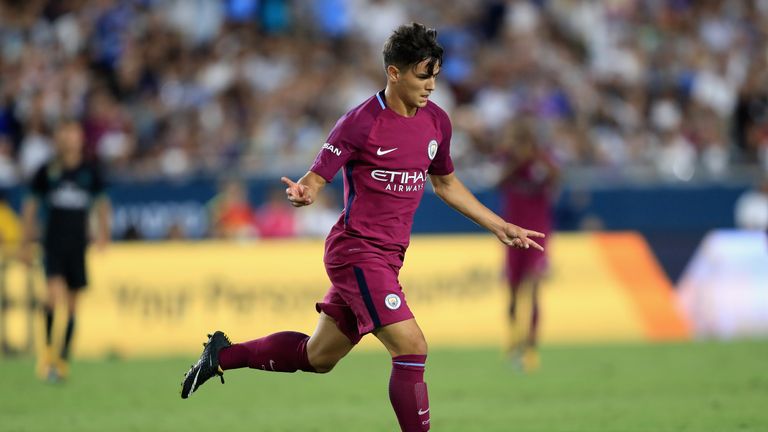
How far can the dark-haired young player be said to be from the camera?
727cm

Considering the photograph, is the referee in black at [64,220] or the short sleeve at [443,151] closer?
the short sleeve at [443,151]

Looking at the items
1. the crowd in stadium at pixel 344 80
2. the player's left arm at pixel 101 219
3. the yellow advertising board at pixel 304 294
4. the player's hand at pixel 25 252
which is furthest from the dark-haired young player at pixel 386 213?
the crowd in stadium at pixel 344 80

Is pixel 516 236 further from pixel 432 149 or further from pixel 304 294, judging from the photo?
pixel 304 294

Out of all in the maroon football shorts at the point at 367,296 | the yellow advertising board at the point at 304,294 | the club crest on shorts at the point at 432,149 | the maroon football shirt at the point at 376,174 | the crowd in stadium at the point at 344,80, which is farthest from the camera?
the crowd in stadium at the point at 344,80

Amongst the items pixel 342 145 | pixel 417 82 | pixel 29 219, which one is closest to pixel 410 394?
pixel 342 145

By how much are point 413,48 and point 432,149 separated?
0.68 metres

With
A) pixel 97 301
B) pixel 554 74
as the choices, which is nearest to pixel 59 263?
pixel 97 301

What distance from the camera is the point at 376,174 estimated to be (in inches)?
295

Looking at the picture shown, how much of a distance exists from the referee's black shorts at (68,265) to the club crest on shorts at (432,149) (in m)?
6.91

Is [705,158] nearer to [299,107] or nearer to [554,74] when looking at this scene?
[554,74]

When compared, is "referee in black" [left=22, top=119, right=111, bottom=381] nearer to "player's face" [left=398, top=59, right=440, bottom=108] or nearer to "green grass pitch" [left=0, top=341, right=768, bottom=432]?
"green grass pitch" [left=0, top=341, right=768, bottom=432]

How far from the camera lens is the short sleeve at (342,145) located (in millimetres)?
7359

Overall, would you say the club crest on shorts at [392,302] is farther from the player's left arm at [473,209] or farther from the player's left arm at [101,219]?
the player's left arm at [101,219]

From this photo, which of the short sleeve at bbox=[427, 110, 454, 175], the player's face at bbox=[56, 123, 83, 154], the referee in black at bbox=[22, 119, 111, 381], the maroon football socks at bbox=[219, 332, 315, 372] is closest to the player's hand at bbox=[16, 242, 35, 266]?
the referee in black at bbox=[22, 119, 111, 381]
